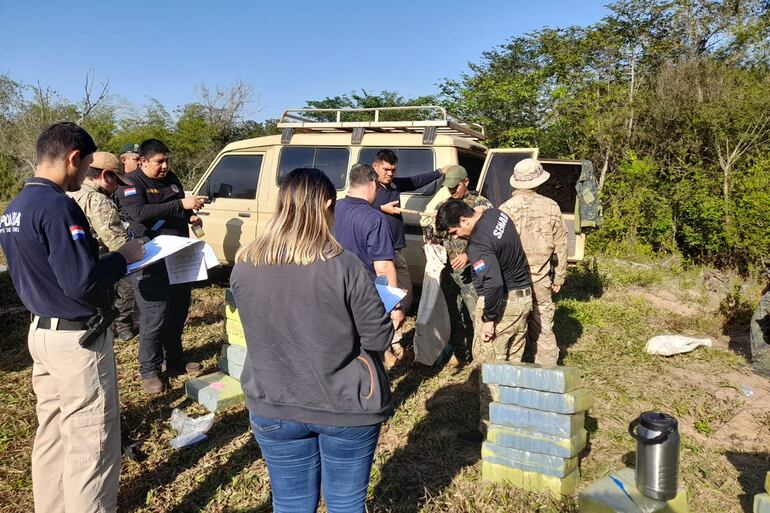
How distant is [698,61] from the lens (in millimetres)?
10289

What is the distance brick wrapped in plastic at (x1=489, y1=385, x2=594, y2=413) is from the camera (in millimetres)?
2881

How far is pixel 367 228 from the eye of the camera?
12.6 ft

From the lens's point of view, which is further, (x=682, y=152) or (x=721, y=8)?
(x=721, y=8)

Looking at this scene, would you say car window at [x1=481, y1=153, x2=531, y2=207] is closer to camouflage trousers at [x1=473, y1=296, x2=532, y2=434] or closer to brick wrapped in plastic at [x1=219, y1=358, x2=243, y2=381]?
camouflage trousers at [x1=473, y1=296, x2=532, y2=434]

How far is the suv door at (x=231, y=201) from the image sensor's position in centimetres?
681

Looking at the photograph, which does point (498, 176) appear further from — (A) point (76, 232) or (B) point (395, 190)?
(A) point (76, 232)

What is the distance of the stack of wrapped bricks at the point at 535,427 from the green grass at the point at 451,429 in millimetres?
108

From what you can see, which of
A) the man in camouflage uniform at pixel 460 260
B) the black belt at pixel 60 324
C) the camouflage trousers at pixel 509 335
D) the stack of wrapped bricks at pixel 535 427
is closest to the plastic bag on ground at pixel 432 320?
the man in camouflage uniform at pixel 460 260

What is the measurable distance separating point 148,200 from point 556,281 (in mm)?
3602

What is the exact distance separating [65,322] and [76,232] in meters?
0.45

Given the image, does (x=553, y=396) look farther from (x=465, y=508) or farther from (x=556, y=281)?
(x=556, y=281)

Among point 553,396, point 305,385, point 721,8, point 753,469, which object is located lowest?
point 753,469

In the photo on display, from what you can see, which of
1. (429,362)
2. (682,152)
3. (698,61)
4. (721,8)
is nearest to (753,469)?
(429,362)

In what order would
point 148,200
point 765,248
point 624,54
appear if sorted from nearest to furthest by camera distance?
1. point 148,200
2. point 765,248
3. point 624,54
